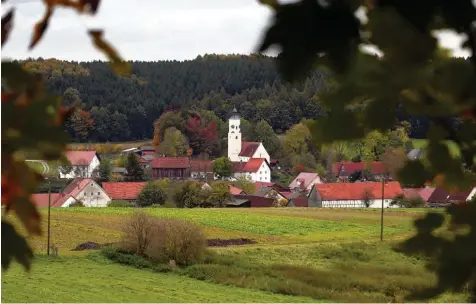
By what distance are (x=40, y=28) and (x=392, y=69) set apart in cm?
25

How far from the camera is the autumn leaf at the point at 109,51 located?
50 cm

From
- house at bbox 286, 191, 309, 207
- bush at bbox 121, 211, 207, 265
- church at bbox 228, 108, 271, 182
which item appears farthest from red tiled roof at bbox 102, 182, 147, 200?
bush at bbox 121, 211, 207, 265

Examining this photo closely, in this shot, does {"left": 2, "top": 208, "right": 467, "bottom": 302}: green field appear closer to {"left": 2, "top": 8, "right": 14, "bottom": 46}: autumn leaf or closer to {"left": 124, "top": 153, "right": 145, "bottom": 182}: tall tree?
{"left": 2, "top": 8, "right": 14, "bottom": 46}: autumn leaf

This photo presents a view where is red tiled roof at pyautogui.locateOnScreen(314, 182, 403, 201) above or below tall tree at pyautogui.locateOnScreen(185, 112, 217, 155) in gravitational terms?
below

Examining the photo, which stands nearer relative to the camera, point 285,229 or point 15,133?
point 15,133

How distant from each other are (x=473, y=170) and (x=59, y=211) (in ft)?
86.1

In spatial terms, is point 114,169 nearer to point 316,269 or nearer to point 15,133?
point 316,269

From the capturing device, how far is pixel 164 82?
156ft

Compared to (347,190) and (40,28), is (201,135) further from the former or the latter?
(40,28)

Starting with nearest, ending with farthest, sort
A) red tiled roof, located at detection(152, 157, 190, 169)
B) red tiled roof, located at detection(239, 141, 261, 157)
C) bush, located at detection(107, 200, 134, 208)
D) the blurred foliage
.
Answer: the blurred foliage, bush, located at detection(107, 200, 134, 208), red tiled roof, located at detection(152, 157, 190, 169), red tiled roof, located at detection(239, 141, 261, 157)

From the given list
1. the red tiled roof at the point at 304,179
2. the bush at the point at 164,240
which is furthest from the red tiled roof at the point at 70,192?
the bush at the point at 164,240

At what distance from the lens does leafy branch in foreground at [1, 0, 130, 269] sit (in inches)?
16.7

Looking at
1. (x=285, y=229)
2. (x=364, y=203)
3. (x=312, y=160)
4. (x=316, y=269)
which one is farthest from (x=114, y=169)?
(x=316, y=269)

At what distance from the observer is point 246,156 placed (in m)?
51.2
